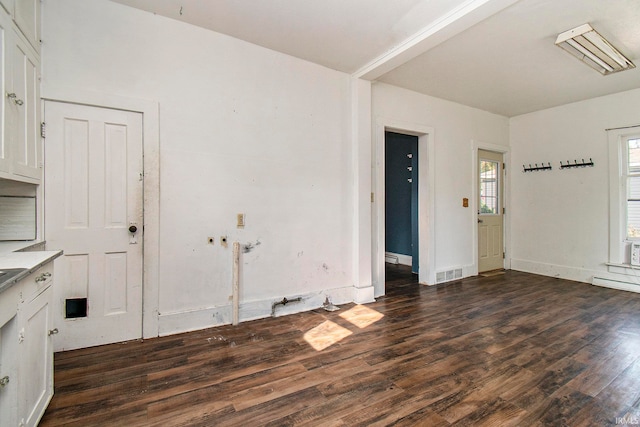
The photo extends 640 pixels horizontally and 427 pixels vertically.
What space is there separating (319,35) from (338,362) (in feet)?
9.79

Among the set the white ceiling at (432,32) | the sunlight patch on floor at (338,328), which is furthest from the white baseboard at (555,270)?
the sunlight patch on floor at (338,328)

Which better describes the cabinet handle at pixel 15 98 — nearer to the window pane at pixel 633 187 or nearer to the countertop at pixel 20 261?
the countertop at pixel 20 261

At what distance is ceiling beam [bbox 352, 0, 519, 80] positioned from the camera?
7.73 feet

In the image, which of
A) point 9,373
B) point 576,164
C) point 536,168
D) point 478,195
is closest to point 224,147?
point 9,373

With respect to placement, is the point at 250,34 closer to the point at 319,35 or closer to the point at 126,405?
the point at 319,35

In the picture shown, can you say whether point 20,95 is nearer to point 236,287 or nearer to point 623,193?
point 236,287

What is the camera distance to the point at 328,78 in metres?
3.61

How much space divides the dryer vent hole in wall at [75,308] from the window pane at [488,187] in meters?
5.81

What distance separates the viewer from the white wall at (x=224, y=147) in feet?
8.20

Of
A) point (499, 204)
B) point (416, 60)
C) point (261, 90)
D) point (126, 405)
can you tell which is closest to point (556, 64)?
point (416, 60)

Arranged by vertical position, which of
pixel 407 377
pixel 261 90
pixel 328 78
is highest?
pixel 328 78

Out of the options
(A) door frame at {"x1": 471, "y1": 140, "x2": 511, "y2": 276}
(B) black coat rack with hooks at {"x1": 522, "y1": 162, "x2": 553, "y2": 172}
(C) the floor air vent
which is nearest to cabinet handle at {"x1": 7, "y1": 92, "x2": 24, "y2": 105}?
(C) the floor air vent

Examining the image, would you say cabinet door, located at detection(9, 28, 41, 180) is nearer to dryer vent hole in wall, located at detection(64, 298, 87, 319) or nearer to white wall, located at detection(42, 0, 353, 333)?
white wall, located at detection(42, 0, 353, 333)

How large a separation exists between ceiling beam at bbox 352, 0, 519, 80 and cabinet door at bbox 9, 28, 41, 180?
9.99 feet
